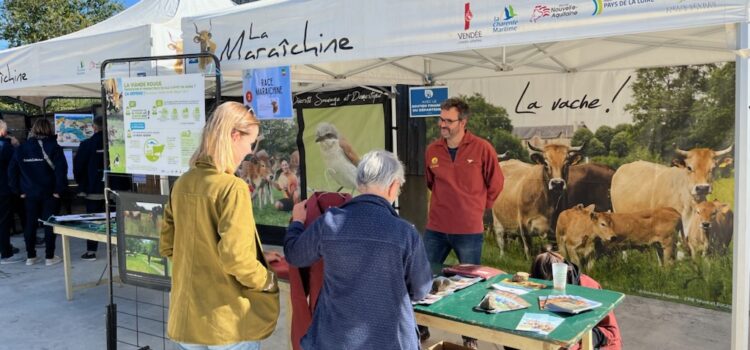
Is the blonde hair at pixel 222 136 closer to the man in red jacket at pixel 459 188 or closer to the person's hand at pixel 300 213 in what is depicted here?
the person's hand at pixel 300 213

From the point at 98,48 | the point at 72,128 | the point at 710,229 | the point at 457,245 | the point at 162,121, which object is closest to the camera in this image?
the point at 162,121

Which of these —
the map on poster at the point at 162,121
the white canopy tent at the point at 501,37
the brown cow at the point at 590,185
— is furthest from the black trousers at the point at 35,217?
the brown cow at the point at 590,185

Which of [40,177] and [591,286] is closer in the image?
[591,286]

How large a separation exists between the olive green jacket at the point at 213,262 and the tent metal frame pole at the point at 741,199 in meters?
1.68

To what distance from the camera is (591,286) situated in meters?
2.59

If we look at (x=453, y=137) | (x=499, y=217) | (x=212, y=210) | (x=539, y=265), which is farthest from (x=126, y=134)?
(x=499, y=217)

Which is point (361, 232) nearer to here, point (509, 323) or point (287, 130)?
point (509, 323)

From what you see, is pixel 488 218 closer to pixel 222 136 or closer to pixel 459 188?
pixel 459 188

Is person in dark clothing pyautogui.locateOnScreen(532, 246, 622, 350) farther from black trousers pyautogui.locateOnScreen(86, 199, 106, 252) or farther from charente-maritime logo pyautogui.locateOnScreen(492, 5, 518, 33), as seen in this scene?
black trousers pyautogui.locateOnScreen(86, 199, 106, 252)

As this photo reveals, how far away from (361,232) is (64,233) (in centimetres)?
361

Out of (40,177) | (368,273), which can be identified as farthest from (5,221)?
(368,273)

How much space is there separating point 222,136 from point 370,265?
0.65 meters

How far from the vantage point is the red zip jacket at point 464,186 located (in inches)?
137

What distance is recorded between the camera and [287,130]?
6367 millimetres
